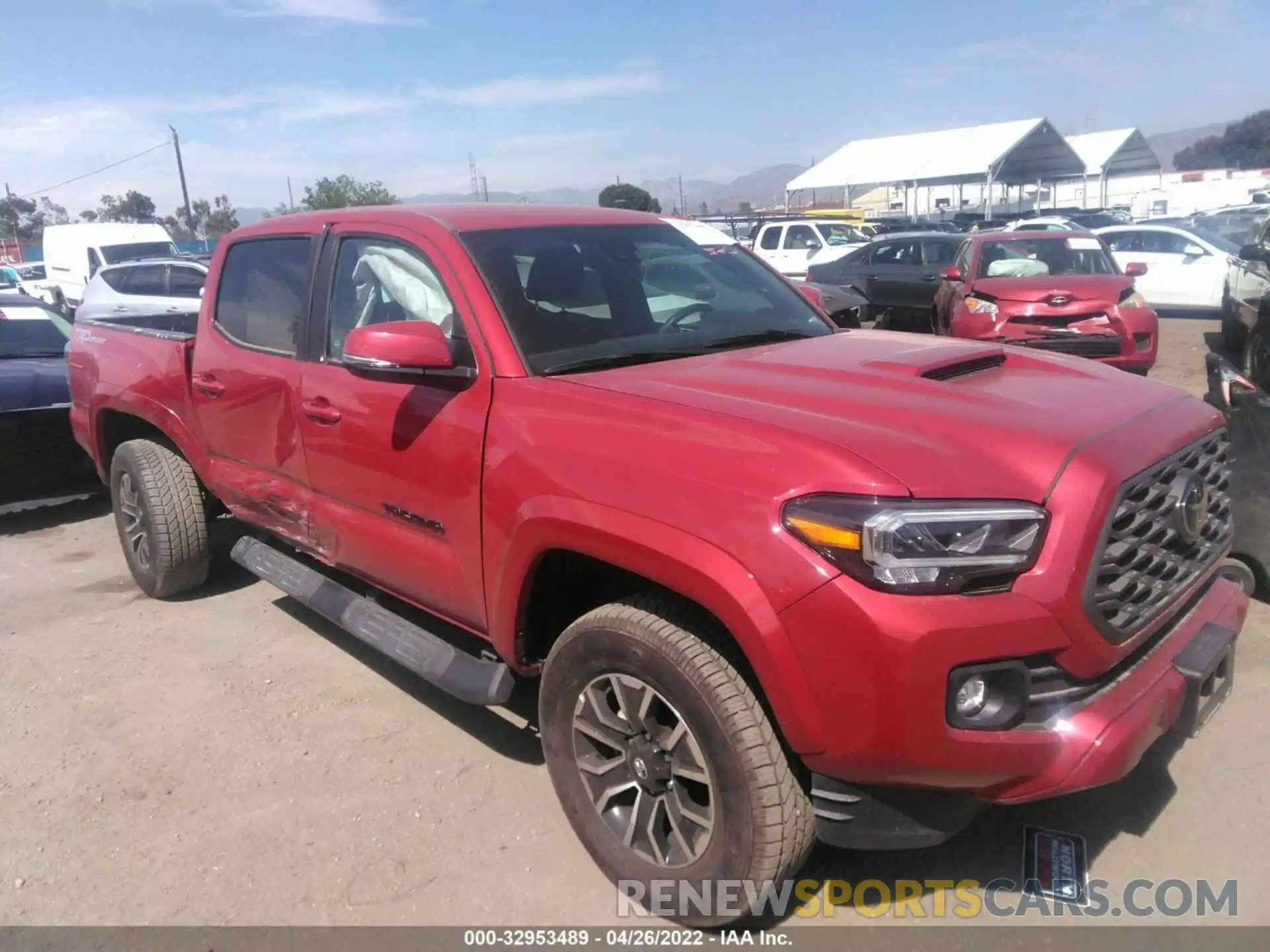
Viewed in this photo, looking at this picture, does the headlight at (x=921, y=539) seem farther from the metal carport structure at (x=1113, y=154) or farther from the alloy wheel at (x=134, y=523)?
the metal carport structure at (x=1113, y=154)

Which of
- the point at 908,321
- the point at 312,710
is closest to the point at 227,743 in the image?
the point at 312,710

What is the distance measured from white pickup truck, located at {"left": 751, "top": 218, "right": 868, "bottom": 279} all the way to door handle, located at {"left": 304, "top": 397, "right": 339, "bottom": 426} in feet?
52.1

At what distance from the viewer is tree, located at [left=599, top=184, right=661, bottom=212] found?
26.4 metres

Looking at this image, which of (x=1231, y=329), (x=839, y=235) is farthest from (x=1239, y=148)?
(x=1231, y=329)

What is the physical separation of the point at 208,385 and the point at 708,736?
3052mm

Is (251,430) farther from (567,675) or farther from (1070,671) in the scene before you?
(1070,671)

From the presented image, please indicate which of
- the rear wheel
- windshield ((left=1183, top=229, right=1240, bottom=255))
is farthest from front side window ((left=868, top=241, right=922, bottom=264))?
windshield ((left=1183, top=229, right=1240, bottom=255))

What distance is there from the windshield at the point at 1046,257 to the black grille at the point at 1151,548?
318 inches

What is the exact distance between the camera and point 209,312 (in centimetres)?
444

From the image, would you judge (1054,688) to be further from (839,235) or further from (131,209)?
(131,209)

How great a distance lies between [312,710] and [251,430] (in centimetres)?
119

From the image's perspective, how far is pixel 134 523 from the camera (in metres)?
5.22

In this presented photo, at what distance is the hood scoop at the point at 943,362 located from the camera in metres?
2.85

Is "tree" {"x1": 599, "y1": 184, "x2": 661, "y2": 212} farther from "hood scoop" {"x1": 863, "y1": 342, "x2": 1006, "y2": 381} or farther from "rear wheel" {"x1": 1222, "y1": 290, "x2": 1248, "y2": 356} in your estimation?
"hood scoop" {"x1": 863, "y1": 342, "x2": 1006, "y2": 381}
